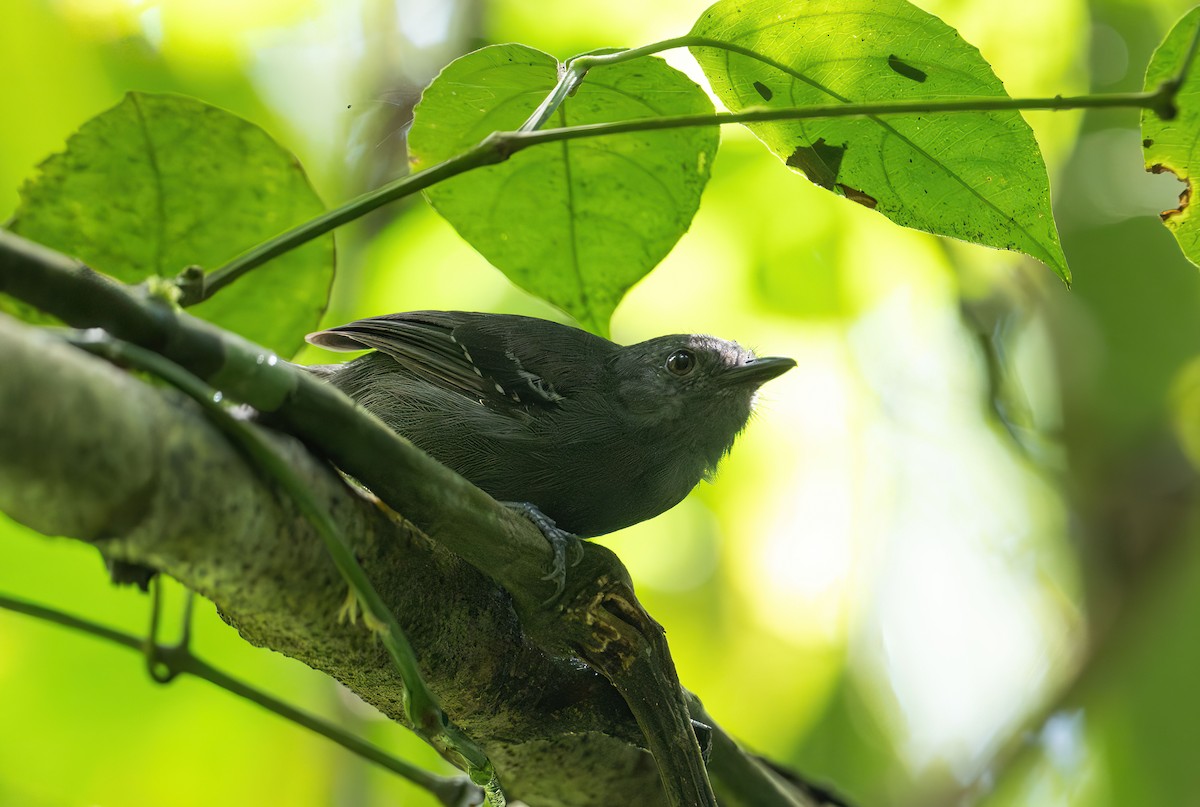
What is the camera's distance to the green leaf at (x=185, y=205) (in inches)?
94.2

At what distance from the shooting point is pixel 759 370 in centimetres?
389

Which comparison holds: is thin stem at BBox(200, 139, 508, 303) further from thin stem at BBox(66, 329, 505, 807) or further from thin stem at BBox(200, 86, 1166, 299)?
thin stem at BBox(66, 329, 505, 807)

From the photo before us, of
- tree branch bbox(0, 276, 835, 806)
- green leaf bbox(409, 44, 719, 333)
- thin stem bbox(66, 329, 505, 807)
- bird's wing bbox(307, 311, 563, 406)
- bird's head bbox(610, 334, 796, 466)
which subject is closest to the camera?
tree branch bbox(0, 276, 835, 806)

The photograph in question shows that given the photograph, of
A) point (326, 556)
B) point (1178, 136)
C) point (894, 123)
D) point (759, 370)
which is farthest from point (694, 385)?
point (326, 556)

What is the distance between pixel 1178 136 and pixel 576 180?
1.47 m

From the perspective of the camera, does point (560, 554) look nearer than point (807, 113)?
No

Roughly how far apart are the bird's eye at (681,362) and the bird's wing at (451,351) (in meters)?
0.51

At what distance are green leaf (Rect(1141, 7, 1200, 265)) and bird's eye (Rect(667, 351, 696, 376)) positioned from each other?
1.87m

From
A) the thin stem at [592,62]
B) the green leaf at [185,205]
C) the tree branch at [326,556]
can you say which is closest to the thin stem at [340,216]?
the thin stem at [592,62]

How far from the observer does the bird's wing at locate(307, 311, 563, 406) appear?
3.66 m

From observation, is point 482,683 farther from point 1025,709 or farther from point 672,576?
point 1025,709

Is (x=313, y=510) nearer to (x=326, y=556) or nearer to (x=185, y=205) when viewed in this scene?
(x=326, y=556)

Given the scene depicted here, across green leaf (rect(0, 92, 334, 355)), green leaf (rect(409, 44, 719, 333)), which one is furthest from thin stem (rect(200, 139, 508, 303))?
green leaf (rect(409, 44, 719, 333))

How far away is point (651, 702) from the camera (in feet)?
7.68
